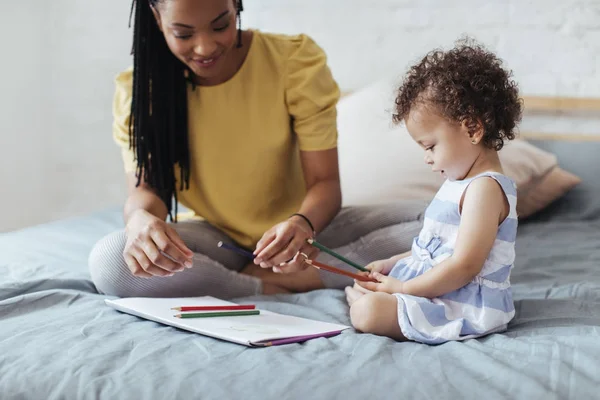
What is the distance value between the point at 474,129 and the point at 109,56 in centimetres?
173

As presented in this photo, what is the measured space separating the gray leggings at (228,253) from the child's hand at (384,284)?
193mm

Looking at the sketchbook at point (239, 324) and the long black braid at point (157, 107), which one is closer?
the sketchbook at point (239, 324)

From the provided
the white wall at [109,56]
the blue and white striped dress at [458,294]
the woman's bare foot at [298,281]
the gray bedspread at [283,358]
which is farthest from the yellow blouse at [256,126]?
the white wall at [109,56]

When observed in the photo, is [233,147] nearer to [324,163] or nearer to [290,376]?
[324,163]

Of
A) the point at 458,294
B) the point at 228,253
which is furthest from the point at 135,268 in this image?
the point at 458,294

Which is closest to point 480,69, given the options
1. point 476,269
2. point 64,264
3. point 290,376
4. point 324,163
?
point 476,269

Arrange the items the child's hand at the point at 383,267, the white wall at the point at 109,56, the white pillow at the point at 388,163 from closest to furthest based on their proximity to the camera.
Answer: the child's hand at the point at 383,267 < the white pillow at the point at 388,163 < the white wall at the point at 109,56

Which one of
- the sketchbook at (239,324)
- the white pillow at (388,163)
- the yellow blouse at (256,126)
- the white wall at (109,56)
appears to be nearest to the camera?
the sketchbook at (239,324)

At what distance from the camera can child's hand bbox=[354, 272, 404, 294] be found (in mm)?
1118

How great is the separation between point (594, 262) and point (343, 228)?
1.57 feet

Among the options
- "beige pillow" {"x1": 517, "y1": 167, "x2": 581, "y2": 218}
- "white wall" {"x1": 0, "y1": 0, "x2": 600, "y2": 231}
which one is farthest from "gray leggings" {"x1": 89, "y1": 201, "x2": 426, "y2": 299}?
"white wall" {"x1": 0, "y1": 0, "x2": 600, "y2": 231}

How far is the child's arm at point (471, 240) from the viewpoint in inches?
41.1

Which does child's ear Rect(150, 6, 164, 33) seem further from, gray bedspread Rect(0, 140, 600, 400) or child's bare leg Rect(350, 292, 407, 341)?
child's bare leg Rect(350, 292, 407, 341)

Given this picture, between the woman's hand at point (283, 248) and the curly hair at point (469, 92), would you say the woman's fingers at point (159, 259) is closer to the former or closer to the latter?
the woman's hand at point (283, 248)
